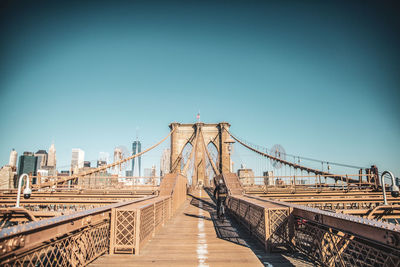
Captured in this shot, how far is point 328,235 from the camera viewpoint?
13.2ft

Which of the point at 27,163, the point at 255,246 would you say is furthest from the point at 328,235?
the point at 27,163

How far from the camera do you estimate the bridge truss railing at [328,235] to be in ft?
8.89

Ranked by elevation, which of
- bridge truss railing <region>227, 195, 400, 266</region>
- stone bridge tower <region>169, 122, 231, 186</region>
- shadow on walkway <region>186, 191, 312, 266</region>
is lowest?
shadow on walkway <region>186, 191, 312, 266</region>

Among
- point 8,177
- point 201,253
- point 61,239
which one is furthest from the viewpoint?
point 8,177

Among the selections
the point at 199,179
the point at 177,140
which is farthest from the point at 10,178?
the point at 199,179

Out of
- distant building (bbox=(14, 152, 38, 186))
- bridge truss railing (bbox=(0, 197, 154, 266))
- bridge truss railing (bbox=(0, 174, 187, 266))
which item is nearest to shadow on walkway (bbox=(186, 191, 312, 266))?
bridge truss railing (bbox=(0, 174, 187, 266))

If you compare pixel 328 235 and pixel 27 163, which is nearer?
pixel 328 235

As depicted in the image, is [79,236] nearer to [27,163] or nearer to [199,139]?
[199,139]

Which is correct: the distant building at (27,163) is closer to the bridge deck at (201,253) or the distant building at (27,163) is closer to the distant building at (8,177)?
the distant building at (8,177)

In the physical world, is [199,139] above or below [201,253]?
above

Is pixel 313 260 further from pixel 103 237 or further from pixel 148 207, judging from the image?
pixel 103 237

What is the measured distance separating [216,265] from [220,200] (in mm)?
4773

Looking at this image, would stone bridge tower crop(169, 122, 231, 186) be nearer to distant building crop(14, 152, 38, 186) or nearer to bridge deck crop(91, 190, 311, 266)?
bridge deck crop(91, 190, 311, 266)

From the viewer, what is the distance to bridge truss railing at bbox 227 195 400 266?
8.89 ft
